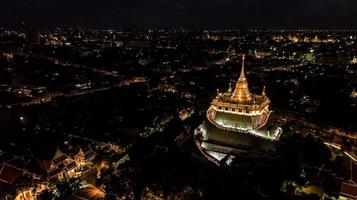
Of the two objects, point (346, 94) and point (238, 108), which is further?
point (346, 94)

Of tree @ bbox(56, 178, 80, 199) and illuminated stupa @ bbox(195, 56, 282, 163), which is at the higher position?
illuminated stupa @ bbox(195, 56, 282, 163)

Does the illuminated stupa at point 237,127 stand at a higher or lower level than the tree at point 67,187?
higher

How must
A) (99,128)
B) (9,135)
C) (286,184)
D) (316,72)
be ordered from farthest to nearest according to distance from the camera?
(316,72) < (99,128) < (9,135) < (286,184)

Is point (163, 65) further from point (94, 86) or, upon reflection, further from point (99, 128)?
point (99, 128)

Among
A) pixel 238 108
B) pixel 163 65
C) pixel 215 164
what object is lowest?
pixel 163 65

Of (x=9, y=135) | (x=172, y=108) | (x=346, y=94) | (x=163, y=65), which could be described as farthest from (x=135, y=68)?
(x=9, y=135)

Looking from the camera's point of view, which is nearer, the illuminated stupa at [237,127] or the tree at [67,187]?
the tree at [67,187]

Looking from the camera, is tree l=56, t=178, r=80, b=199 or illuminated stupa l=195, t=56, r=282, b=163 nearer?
tree l=56, t=178, r=80, b=199

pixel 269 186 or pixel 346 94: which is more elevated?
pixel 269 186
